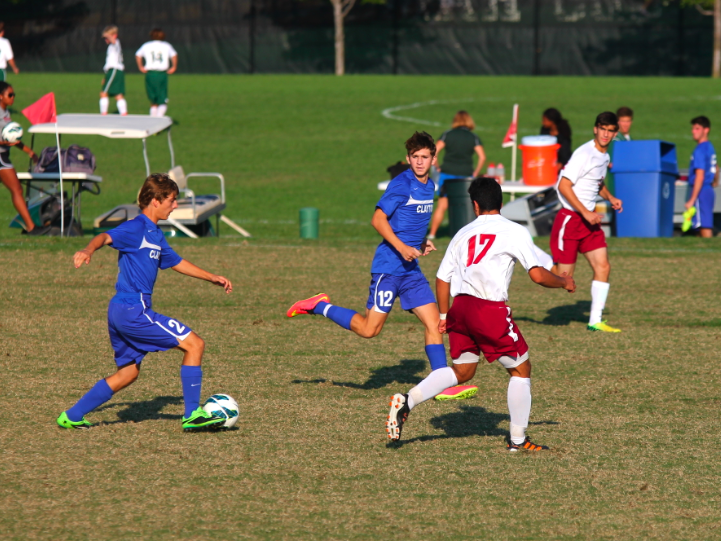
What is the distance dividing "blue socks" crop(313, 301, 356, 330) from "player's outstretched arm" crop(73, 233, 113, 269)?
209 centimetres

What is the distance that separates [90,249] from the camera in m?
5.94

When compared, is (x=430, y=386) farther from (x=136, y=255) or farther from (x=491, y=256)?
(x=136, y=255)

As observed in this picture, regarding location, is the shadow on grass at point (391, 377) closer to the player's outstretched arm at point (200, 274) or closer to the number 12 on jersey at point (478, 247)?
the player's outstretched arm at point (200, 274)

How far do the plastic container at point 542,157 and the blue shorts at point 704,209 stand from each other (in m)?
2.27

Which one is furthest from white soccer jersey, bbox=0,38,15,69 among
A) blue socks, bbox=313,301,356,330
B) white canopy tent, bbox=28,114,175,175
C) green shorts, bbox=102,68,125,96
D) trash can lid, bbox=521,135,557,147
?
blue socks, bbox=313,301,356,330

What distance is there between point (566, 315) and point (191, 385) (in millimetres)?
5714

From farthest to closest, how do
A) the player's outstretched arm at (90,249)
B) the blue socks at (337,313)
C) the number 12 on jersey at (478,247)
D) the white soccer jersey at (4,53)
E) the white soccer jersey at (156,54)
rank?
the white soccer jersey at (4,53), the white soccer jersey at (156,54), the blue socks at (337,313), the number 12 on jersey at (478,247), the player's outstretched arm at (90,249)

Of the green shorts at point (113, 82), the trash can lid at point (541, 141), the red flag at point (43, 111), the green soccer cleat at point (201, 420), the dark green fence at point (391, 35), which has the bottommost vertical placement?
the green soccer cleat at point (201, 420)

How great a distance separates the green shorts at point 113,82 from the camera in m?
24.7

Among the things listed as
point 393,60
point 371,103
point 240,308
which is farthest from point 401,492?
point 393,60

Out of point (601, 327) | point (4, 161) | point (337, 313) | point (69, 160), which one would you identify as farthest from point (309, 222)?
point (337, 313)

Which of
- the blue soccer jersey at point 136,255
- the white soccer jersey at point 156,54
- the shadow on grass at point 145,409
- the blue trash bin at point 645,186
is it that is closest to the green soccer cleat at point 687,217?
the blue trash bin at point 645,186

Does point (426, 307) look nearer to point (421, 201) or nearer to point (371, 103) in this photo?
point (421, 201)

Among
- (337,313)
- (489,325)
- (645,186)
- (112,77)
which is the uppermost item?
(112,77)
